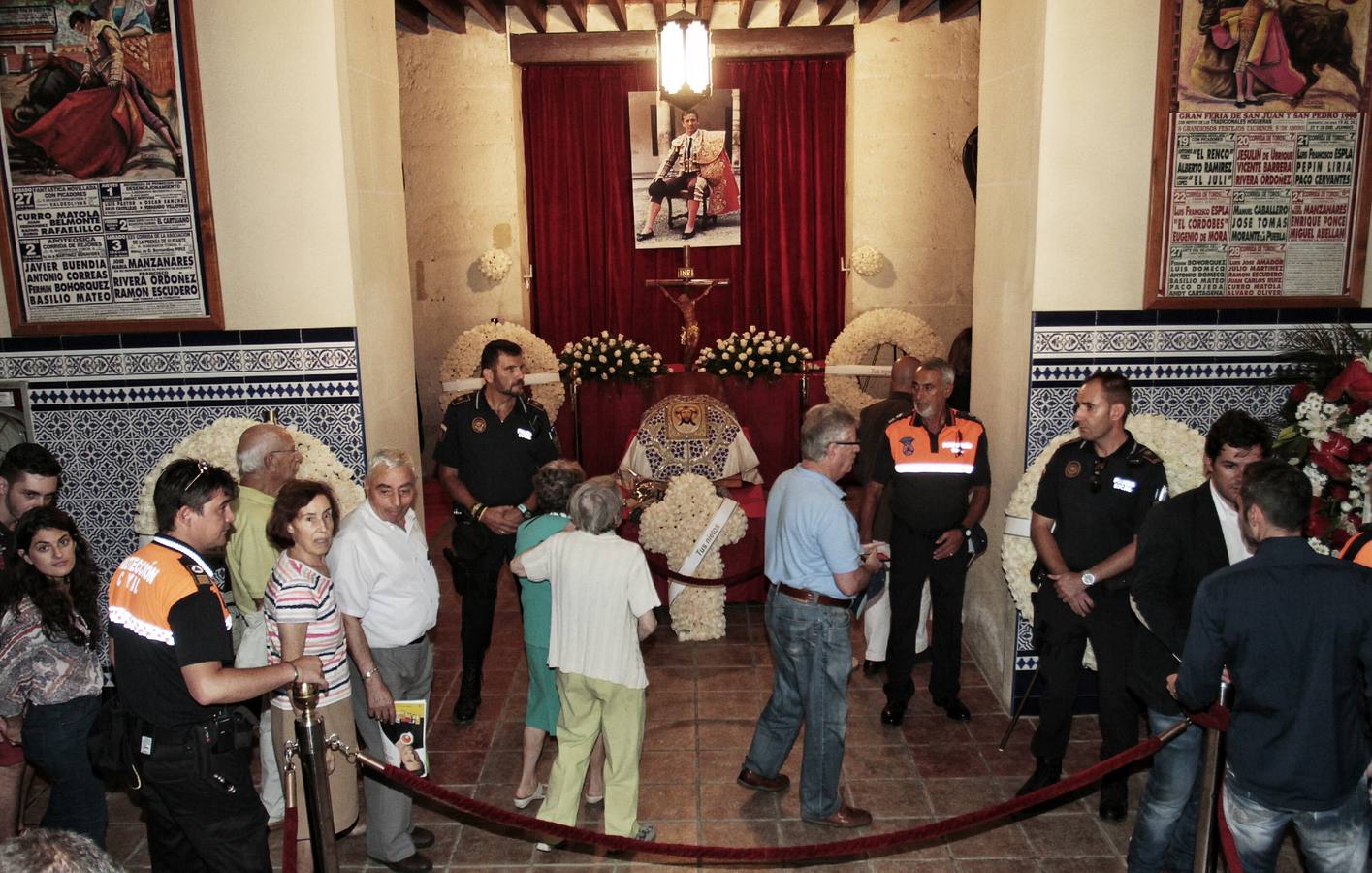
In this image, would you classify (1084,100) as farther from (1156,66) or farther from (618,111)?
(618,111)

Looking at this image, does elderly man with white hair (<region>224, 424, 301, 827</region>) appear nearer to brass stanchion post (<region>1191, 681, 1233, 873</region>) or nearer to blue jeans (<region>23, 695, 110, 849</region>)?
blue jeans (<region>23, 695, 110, 849</region>)

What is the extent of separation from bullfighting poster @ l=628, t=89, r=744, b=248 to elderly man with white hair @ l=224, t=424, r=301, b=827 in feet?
25.3

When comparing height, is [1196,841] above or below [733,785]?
above

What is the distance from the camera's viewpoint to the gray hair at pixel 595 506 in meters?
4.05

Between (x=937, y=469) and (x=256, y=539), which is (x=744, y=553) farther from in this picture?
(x=256, y=539)

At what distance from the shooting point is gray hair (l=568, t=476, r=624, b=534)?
4.05m

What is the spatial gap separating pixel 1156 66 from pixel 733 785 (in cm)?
388

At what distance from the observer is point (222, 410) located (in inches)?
225

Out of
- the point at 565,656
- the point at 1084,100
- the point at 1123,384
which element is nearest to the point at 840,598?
the point at 565,656

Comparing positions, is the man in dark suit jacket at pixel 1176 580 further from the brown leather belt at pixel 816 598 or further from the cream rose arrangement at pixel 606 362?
the cream rose arrangement at pixel 606 362

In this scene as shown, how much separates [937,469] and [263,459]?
3048 millimetres

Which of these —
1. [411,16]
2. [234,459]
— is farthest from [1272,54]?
[411,16]

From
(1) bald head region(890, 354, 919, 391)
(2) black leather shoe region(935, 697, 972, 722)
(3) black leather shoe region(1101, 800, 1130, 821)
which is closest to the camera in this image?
(3) black leather shoe region(1101, 800, 1130, 821)

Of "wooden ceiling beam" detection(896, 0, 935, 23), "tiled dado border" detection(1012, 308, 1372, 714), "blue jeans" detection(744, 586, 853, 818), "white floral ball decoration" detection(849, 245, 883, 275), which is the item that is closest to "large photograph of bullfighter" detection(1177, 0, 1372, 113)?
"tiled dado border" detection(1012, 308, 1372, 714)
